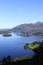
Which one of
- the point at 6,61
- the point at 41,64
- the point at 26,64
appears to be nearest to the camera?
the point at 41,64

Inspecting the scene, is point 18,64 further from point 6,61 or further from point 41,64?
point 41,64

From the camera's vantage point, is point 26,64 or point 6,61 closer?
point 26,64

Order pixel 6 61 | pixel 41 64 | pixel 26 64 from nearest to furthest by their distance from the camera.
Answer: pixel 41 64
pixel 26 64
pixel 6 61

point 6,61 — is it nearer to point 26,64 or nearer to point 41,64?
point 26,64

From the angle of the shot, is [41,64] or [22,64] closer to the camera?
[41,64]

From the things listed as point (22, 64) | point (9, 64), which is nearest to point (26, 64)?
point (22, 64)

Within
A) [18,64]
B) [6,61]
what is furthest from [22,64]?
[6,61]

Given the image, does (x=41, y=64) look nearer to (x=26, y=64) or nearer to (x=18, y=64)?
(x=26, y=64)

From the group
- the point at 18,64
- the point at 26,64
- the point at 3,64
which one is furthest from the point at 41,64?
the point at 3,64
